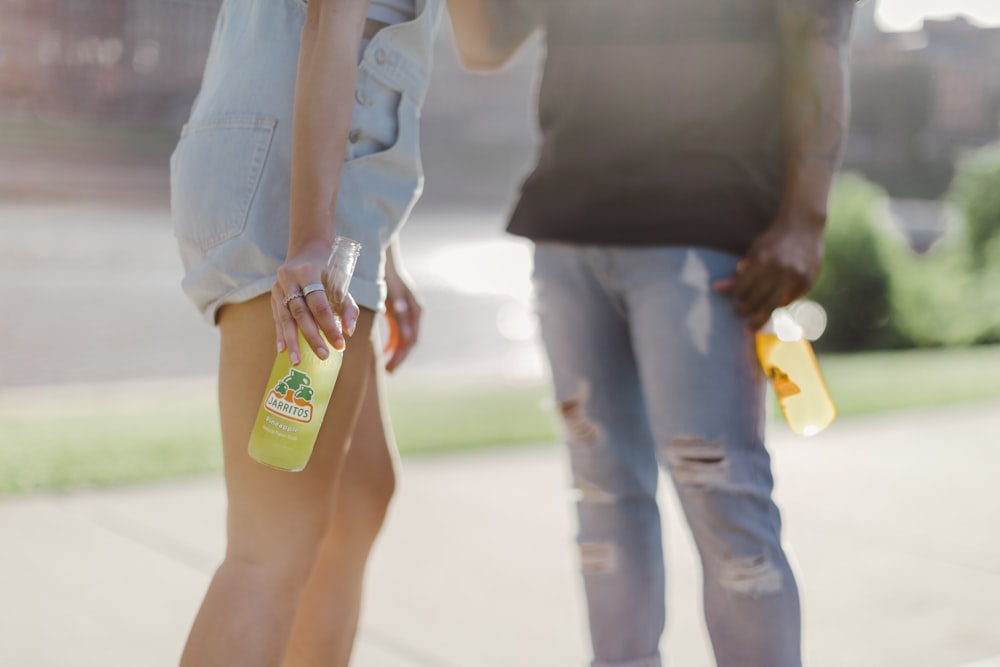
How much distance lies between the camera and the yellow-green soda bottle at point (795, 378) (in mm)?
2047

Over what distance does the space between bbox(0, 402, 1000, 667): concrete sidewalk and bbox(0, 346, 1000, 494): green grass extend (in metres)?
0.25

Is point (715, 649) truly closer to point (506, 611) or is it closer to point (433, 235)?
point (506, 611)

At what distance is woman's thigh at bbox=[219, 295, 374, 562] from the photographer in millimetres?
1641

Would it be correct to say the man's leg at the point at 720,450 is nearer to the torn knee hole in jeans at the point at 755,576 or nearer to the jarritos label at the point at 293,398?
the torn knee hole in jeans at the point at 755,576

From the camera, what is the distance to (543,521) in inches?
170

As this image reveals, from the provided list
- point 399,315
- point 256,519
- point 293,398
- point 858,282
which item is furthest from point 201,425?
point 858,282

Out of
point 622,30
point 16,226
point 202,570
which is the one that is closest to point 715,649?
point 622,30

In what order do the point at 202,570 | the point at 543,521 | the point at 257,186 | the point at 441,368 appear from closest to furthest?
the point at 257,186 < the point at 202,570 < the point at 543,521 < the point at 441,368

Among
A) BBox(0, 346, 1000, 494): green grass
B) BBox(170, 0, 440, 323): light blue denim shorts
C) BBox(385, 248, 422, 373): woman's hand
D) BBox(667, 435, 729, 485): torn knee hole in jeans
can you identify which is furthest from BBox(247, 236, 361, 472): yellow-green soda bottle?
BBox(0, 346, 1000, 494): green grass

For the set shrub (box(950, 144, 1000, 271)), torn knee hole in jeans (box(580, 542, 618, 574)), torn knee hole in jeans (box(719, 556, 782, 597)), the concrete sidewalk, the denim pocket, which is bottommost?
shrub (box(950, 144, 1000, 271))

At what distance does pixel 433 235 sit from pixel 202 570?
16.5 meters

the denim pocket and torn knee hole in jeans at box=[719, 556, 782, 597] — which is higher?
the denim pocket

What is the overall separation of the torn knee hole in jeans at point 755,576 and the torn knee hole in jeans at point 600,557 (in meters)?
0.31

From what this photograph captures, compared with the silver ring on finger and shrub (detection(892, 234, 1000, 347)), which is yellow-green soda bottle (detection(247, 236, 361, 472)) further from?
shrub (detection(892, 234, 1000, 347))
